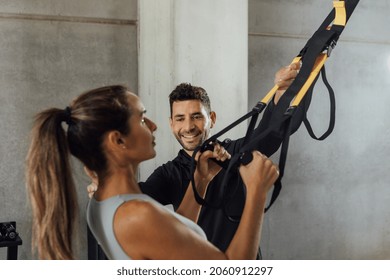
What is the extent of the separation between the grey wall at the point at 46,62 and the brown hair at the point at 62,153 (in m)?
2.30

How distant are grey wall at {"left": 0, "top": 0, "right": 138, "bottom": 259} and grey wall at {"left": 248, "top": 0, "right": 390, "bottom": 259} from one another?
1.03 meters

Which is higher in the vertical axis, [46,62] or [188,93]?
[46,62]

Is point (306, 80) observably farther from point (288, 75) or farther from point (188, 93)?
point (188, 93)

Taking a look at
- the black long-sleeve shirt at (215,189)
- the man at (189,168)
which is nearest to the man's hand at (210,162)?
the black long-sleeve shirt at (215,189)

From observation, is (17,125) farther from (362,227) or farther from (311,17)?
(362,227)

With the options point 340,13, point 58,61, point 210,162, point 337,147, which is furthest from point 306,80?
point 337,147

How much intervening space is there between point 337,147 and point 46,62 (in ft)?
7.39

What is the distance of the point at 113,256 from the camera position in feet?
3.93

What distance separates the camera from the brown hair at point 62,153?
110 cm

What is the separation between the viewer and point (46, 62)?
3.41 m

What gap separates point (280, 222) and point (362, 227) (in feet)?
2.33

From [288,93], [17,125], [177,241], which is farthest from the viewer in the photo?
[17,125]
